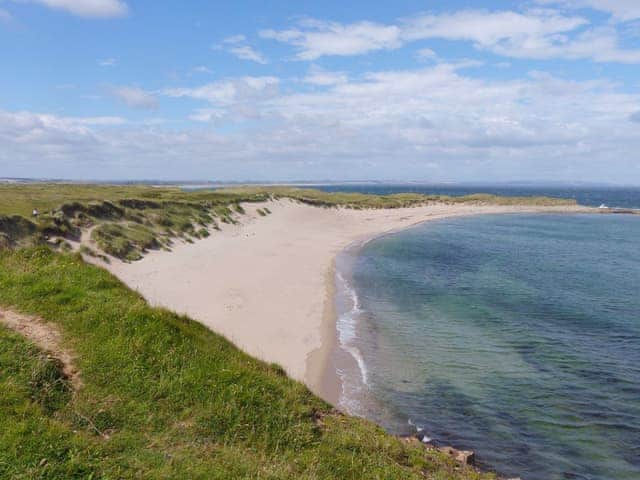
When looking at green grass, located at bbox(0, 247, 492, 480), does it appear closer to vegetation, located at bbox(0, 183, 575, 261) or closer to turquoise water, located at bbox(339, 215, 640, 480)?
turquoise water, located at bbox(339, 215, 640, 480)

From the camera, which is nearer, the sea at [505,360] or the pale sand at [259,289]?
the sea at [505,360]

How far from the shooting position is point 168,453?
7.60 m

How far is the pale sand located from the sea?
1656 millimetres

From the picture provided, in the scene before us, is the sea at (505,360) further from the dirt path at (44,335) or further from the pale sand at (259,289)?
the dirt path at (44,335)

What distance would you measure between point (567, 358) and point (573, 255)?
3563 centimetres

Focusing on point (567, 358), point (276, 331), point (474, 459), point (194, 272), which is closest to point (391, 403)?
point (474, 459)

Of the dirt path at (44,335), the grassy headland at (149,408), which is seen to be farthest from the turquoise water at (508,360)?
the dirt path at (44,335)

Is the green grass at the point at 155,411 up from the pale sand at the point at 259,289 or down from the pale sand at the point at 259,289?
up

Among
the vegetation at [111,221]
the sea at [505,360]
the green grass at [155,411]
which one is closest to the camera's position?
the green grass at [155,411]

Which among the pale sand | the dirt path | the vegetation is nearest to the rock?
the pale sand

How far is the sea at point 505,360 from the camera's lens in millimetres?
14367

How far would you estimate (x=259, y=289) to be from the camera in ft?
97.6

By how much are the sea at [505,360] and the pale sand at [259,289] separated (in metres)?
1.66

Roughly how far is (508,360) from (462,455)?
977cm
